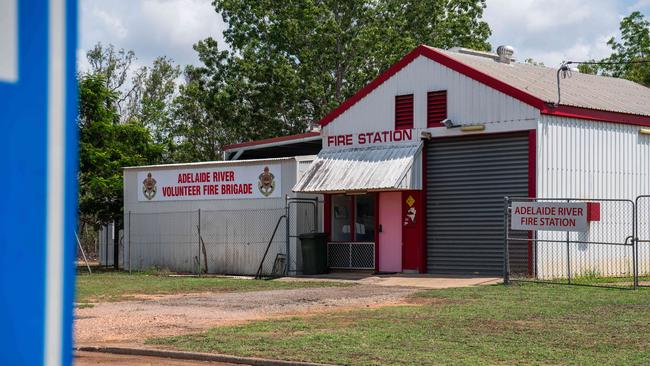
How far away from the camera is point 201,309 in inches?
742

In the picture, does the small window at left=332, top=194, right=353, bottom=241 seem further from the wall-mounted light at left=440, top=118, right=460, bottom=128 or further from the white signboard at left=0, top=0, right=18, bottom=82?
the white signboard at left=0, top=0, right=18, bottom=82

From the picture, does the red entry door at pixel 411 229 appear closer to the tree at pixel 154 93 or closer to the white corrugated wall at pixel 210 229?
the white corrugated wall at pixel 210 229

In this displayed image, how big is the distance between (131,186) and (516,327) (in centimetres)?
2191

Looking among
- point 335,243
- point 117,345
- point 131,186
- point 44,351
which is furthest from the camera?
point 131,186

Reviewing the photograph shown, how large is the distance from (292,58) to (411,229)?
26305mm

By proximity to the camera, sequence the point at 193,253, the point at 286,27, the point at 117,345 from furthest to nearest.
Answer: the point at 286,27 < the point at 193,253 < the point at 117,345

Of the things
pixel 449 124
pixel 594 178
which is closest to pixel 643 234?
pixel 594 178

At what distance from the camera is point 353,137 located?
29234 mm

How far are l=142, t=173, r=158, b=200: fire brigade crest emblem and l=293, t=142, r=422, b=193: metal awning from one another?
6.46m

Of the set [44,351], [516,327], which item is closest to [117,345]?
[516,327]

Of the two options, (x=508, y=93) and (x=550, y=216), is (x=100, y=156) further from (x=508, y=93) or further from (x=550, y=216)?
(x=550, y=216)

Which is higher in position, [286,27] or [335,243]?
[286,27]

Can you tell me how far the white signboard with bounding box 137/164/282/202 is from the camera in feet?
98.6

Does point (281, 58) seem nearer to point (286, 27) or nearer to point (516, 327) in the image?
point (286, 27)
